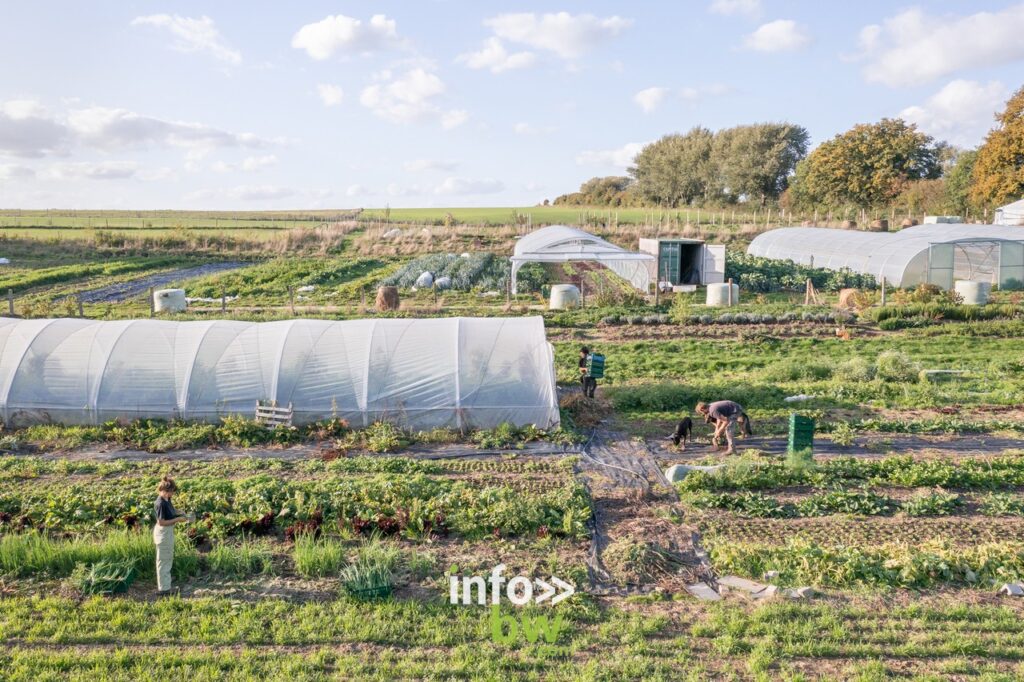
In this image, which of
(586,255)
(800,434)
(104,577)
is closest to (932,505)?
(800,434)

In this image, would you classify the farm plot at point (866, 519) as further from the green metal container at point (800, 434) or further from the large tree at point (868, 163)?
the large tree at point (868, 163)

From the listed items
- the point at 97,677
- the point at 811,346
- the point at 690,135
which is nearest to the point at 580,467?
the point at 97,677

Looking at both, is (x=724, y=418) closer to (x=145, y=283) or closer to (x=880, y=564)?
(x=880, y=564)

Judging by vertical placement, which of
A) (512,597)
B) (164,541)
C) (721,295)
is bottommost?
(512,597)

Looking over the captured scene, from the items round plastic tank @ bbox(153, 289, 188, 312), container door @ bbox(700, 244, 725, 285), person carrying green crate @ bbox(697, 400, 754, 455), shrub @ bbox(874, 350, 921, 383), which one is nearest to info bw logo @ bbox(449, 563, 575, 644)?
person carrying green crate @ bbox(697, 400, 754, 455)

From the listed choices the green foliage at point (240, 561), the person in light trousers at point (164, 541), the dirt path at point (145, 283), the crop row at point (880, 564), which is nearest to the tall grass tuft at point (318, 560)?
the green foliage at point (240, 561)

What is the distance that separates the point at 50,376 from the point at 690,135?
269ft

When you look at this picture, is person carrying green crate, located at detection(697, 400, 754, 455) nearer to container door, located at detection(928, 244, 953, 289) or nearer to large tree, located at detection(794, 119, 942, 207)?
container door, located at detection(928, 244, 953, 289)

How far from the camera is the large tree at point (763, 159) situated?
73.2 metres

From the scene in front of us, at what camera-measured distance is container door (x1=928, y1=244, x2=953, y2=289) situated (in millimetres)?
29000

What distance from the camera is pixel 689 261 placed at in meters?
32.7

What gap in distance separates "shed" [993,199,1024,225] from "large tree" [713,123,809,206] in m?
27.8

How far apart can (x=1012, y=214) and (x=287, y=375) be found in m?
→ 47.5

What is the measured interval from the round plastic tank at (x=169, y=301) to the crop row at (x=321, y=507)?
1684 cm
